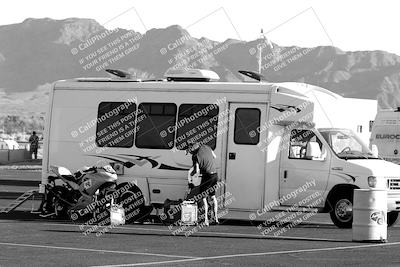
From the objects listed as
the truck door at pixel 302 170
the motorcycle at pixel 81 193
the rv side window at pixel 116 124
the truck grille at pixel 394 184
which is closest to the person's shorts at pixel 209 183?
the truck door at pixel 302 170

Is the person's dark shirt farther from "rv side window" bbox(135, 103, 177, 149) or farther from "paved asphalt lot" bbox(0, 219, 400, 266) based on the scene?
"rv side window" bbox(135, 103, 177, 149)

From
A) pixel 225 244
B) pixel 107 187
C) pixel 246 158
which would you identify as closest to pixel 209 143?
pixel 246 158

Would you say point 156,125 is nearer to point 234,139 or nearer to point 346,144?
point 234,139

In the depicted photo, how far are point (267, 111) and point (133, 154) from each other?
293cm

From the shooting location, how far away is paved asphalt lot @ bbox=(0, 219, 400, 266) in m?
14.0

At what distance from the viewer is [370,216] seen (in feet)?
56.8

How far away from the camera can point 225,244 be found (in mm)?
16562

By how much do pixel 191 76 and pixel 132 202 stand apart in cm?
280

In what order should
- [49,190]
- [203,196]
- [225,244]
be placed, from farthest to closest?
[49,190] < [203,196] < [225,244]

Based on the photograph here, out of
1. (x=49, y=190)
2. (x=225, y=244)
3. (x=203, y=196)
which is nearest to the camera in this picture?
(x=225, y=244)

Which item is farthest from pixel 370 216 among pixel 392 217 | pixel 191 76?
pixel 191 76

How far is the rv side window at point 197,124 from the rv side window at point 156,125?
18 centimetres

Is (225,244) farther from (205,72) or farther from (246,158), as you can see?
(205,72)

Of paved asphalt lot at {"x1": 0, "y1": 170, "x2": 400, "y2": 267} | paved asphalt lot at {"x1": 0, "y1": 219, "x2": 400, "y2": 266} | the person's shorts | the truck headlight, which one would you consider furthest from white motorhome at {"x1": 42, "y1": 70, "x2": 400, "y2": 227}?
paved asphalt lot at {"x1": 0, "y1": 219, "x2": 400, "y2": 266}
